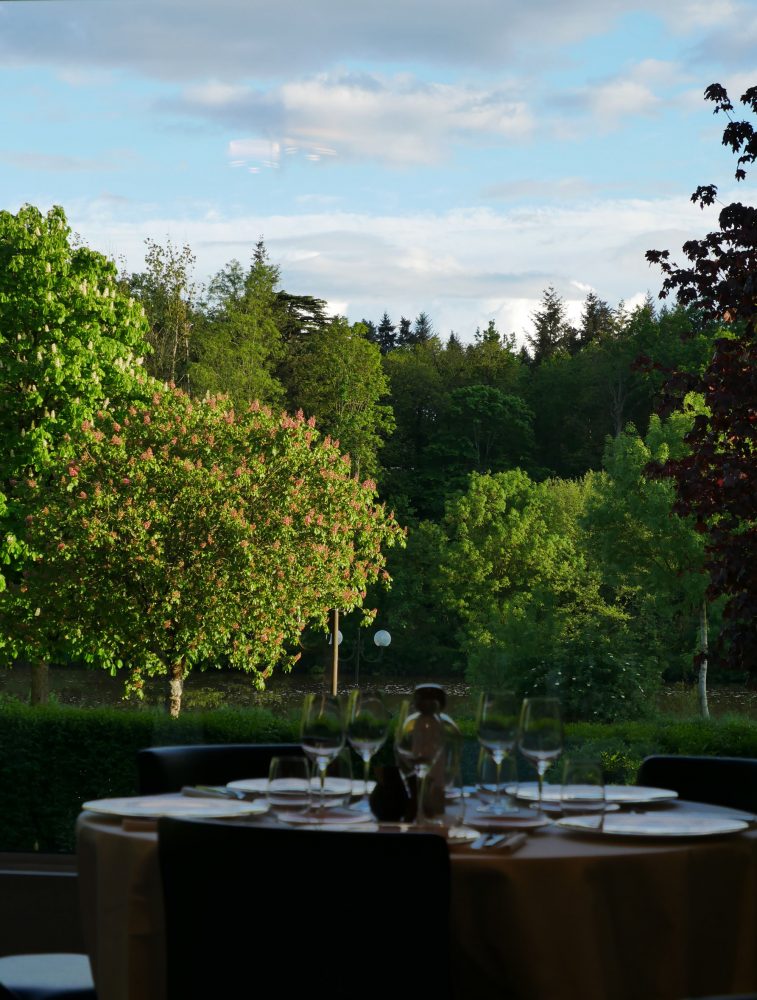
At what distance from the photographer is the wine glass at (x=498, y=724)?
242cm

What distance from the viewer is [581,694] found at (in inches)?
672

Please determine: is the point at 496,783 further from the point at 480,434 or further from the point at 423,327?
the point at 423,327

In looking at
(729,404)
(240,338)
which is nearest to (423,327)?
(240,338)

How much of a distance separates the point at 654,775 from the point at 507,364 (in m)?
31.6

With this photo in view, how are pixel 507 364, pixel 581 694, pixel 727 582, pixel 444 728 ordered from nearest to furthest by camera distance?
pixel 444 728, pixel 727 582, pixel 581 694, pixel 507 364

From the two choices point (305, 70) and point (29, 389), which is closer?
point (305, 70)

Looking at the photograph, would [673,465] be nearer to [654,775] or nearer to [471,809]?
[654,775]

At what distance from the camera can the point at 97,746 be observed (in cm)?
635

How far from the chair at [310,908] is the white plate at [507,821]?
1.51 ft

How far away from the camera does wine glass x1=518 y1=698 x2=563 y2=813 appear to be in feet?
7.76

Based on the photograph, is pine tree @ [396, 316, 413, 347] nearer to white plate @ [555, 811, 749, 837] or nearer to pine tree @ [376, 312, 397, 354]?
pine tree @ [376, 312, 397, 354]

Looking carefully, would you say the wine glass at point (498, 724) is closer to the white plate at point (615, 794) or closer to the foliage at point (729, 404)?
the white plate at point (615, 794)

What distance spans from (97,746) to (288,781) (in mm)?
4255

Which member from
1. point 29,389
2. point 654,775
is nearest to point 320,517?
point 29,389
